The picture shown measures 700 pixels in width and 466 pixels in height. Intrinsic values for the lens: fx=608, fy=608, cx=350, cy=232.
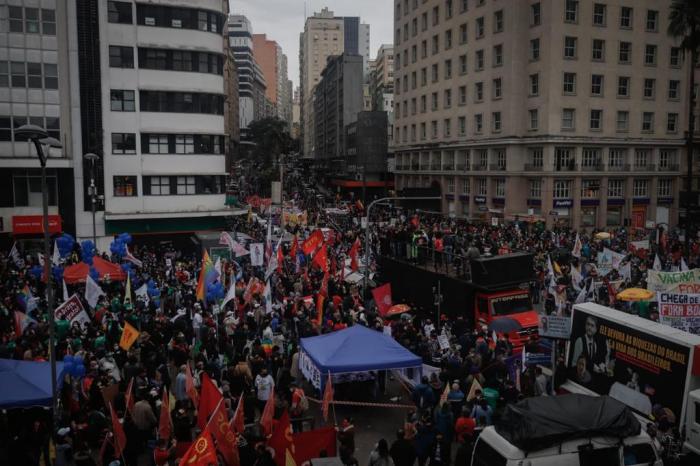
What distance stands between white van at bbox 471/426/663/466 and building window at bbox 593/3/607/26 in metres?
53.4

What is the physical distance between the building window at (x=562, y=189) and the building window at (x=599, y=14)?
14.6 m

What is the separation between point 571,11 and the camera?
5453 centimetres

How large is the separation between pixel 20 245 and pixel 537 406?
38439 mm

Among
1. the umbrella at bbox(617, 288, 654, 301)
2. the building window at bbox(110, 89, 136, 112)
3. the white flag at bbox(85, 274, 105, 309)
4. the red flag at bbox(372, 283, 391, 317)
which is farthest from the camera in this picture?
the building window at bbox(110, 89, 136, 112)

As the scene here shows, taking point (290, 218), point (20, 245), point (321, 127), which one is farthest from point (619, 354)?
point (321, 127)

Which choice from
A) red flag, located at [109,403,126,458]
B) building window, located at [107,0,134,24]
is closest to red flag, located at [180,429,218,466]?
red flag, located at [109,403,126,458]

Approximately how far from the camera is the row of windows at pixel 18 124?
39.4 metres

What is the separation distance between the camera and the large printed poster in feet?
40.3

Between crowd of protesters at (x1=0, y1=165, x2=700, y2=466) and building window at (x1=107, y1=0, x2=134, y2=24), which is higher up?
building window at (x1=107, y1=0, x2=134, y2=24)

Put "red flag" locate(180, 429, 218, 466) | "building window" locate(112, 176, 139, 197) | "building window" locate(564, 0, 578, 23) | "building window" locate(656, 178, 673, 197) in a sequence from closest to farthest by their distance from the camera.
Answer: "red flag" locate(180, 429, 218, 466)
"building window" locate(112, 176, 139, 197)
"building window" locate(564, 0, 578, 23)
"building window" locate(656, 178, 673, 197)

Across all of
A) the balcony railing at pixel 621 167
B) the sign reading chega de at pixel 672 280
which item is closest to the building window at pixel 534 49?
the balcony railing at pixel 621 167

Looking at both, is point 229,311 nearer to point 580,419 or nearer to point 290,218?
point 580,419

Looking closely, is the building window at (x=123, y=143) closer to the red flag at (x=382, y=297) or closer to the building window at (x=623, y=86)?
the red flag at (x=382, y=297)

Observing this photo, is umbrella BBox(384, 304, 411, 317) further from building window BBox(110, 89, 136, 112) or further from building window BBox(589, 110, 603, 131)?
building window BBox(589, 110, 603, 131)
